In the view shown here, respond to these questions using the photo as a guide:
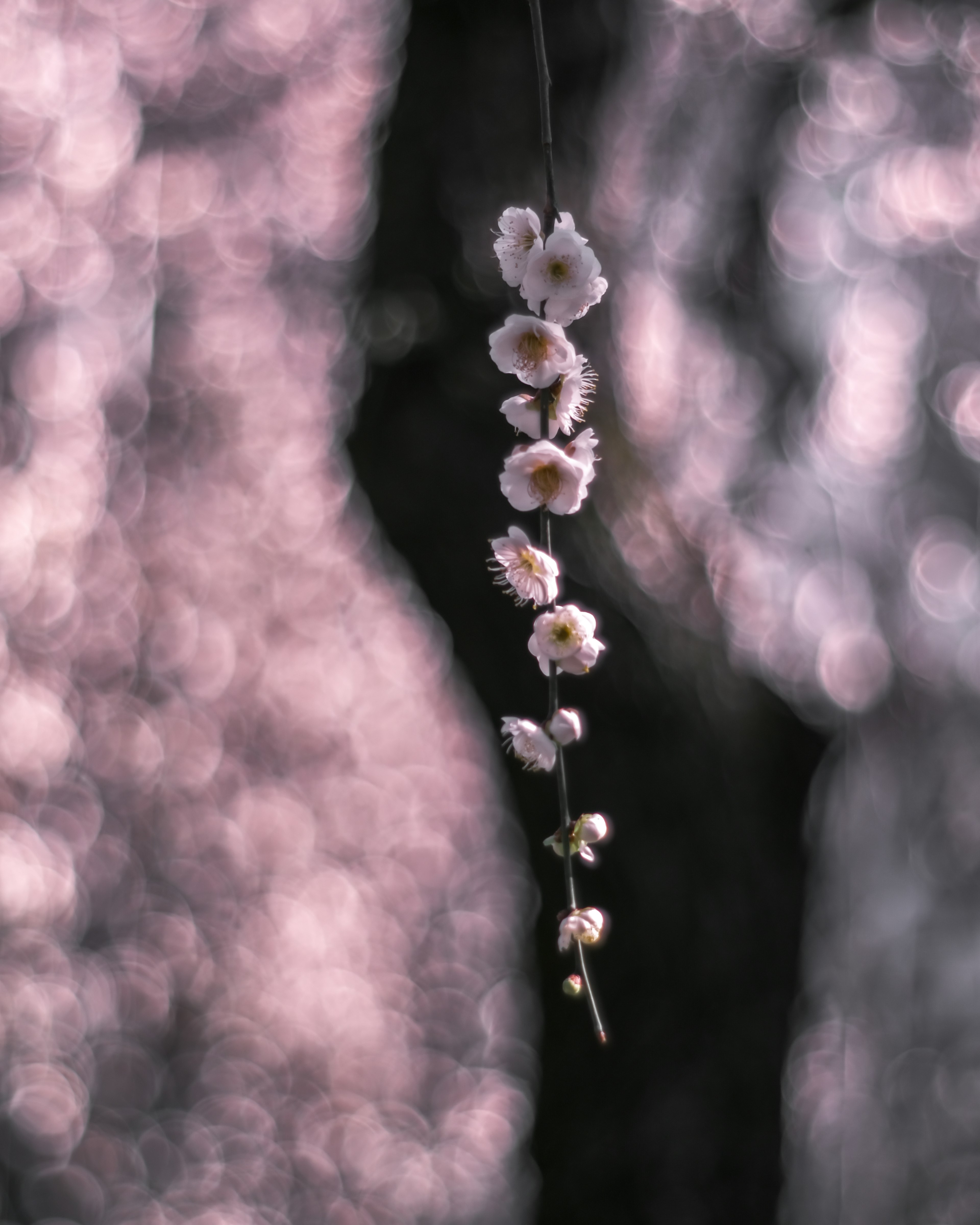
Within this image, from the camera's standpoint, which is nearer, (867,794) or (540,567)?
(540,567)

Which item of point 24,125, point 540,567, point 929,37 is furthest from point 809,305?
point 24,125

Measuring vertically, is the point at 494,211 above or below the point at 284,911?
above

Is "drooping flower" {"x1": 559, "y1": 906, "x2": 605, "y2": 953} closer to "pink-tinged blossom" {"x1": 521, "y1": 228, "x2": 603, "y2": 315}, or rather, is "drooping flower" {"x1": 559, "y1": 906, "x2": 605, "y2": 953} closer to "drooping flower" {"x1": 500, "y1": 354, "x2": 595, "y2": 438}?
"drooping flower" {"x1": 500, "y1": 354, "x2": 595, "y2": 438}

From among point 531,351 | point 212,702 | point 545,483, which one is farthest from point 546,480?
point 212,702

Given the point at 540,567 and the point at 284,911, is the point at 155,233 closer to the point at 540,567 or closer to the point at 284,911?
the point at 284,911

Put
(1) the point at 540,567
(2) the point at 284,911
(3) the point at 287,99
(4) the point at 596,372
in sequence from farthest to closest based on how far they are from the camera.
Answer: (2) the point at 284,911, (3) the point at 287,99, (4) the point at 596,372, (1) the point at 540,567

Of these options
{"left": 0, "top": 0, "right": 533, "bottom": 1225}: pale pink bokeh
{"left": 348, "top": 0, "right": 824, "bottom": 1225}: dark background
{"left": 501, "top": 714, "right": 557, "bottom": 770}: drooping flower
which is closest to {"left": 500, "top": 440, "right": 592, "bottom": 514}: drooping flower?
{"left": 501, "top": 714, "right": 557, "bottom": 770}: drooping flower
